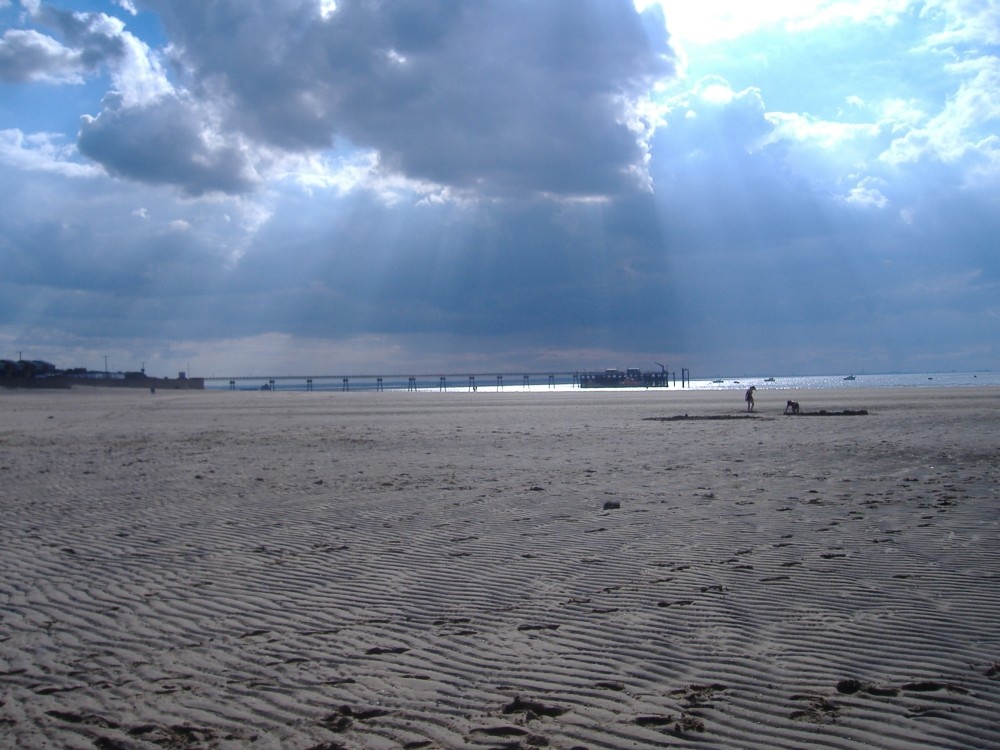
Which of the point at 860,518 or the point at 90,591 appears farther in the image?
the point at 860,518

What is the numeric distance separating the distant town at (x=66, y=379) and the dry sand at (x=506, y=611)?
3793 inches

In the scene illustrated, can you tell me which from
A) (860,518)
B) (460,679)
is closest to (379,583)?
(460,679)

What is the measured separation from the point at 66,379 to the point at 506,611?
112993 millimetres

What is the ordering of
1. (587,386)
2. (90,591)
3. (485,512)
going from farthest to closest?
(587,386), (485,512), (90,591)

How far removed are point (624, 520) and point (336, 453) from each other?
463 inches

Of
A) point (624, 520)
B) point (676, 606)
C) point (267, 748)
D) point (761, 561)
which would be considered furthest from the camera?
point (624, 520)

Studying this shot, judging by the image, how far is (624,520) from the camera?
10.5 metres

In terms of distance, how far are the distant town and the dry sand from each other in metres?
96.3

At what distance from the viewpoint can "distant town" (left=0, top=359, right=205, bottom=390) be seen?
321 feet

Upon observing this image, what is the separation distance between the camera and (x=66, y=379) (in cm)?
10362

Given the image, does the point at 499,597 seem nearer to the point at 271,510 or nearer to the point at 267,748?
the point at 267,748

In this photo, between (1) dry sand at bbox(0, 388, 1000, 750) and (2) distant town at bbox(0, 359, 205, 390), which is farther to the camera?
(2) distant town at bbox(0, 359, 205, 390)

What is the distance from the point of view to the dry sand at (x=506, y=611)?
4.54 m

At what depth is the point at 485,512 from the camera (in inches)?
449
